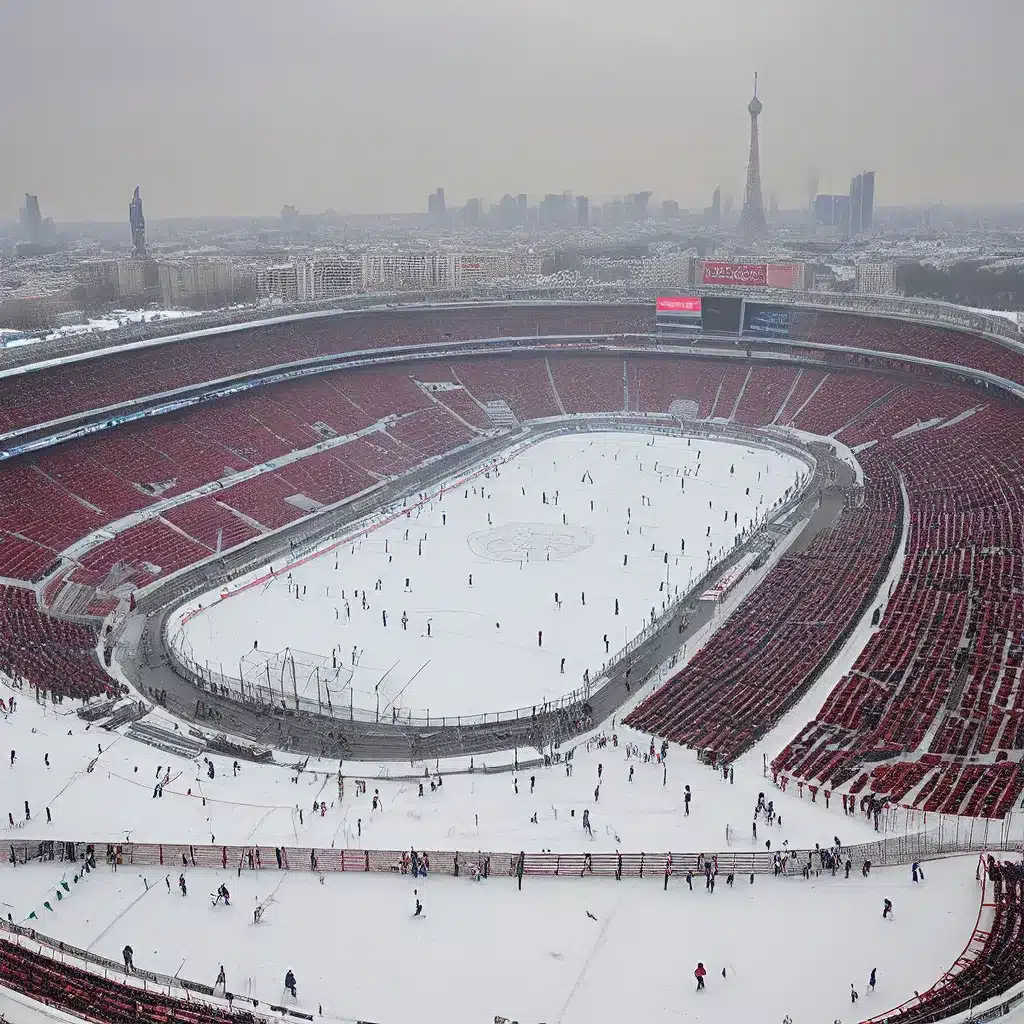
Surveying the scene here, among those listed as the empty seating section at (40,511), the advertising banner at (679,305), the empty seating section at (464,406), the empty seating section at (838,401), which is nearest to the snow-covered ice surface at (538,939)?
the empty seating section at (40,511)

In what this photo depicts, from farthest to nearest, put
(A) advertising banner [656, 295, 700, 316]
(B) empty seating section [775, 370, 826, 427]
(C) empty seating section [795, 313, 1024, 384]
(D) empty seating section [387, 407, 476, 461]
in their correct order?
(A) advertising banner [656, 295, 700, 316]
(B) empty seating section [775, 370, 826, 427]
(D) empty seating section [387, 407, 476, 461]
(C) empty seating section [795, 313, 1024, 384]

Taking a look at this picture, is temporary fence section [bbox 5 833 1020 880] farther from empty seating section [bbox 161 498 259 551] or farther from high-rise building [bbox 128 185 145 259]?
high-rise building [bbox 128 185 145 259]

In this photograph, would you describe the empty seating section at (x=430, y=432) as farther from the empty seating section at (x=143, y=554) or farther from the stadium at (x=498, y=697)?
the empty seating section at (x=143, y=554)

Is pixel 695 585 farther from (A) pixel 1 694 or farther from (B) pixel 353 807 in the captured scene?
(A) pixel 1 694

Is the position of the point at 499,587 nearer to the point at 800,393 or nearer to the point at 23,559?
the point at 23,559

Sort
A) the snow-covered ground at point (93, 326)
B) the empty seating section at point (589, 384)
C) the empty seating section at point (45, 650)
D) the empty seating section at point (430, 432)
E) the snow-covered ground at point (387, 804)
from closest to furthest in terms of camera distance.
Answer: the snow-covered ground at point (387, 804) < the empty seating section at point (45, 650) < the empty seating section at point (430, 432) < the empty seating section at point (589, 384) < the snow-covered ground at point (93, 326)

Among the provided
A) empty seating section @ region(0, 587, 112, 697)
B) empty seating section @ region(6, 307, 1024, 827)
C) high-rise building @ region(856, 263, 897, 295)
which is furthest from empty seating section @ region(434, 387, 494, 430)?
high-rise building @ region(856, 263, 897, 295)

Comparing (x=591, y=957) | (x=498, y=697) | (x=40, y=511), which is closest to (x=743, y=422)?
(x=498, y=697)
